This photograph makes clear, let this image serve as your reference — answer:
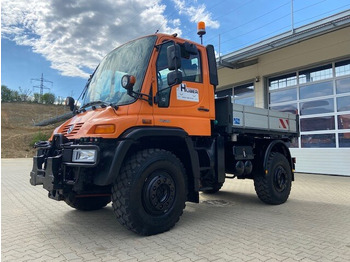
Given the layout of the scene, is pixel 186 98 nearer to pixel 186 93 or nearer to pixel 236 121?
pixel 186 93

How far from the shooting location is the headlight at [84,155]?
356cm

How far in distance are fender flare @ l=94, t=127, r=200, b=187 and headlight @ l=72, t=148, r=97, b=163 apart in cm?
24

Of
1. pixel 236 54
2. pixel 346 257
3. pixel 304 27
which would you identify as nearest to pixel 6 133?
pixel 236 54

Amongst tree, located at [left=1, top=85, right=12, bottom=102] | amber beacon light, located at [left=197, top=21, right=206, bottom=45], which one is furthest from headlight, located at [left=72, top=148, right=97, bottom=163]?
tree, located at [left=1, top=85, right=12, bottom=102]

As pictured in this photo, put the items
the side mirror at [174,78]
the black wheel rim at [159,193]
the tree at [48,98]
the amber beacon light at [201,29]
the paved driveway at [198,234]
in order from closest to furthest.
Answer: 1. the paved driveway at [198,234]
2. the black wheel rim at [159,193]
3. the side mirror at [174,78]
4. the amber beacon light at [201,29]
5. the tree at [48,98]

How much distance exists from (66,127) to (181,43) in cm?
229

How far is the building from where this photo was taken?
1040 centimetres

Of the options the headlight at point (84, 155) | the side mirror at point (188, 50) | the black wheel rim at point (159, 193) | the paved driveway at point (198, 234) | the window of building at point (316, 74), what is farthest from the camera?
the window of building at point (316, 74)

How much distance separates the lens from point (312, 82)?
11.6 meters

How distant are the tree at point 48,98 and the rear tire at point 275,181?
6553 cm

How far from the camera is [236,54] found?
12.3 m

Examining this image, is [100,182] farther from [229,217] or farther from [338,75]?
[338,75]

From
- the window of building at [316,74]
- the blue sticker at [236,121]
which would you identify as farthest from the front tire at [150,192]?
the window of building at [316,74]

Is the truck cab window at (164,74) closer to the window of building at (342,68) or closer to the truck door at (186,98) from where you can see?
the truck door at (186,98)
